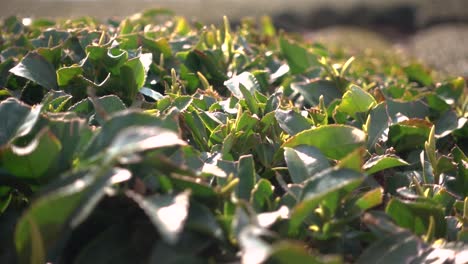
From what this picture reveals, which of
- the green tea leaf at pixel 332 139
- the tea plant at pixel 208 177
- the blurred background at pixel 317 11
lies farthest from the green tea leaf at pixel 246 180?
the blurred background at pixel 317 11

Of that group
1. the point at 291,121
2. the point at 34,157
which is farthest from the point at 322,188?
the point at 34,157

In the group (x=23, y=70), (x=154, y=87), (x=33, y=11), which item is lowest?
(x=33, y=11)

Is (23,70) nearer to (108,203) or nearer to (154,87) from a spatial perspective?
(154,87)

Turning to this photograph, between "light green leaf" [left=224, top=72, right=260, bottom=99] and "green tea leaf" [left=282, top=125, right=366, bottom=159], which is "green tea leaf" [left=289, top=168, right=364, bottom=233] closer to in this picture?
"green tea leaf" [left=282, top=125, right=366, bottom=159]

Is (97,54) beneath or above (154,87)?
above

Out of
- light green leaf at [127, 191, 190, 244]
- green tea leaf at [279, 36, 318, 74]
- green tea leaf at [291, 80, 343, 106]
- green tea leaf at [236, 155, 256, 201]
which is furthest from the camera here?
green tea leaf at [279, 36, 318, 74]

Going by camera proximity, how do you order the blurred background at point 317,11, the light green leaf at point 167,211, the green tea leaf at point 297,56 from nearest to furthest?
1. the light green leaf at point 167,211
2. the green tea leaf at point 297,56
3. the blurred background at point 317,11

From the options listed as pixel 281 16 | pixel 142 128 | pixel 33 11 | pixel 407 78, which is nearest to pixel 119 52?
pixel 142 128

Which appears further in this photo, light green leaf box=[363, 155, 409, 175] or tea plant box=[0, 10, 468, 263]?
light green leaf box=[363, 155, 409, 175]

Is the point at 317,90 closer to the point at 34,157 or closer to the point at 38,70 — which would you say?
the point at 38,70

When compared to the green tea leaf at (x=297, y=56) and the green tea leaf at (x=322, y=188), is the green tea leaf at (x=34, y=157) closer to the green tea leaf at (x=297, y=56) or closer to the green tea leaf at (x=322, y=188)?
the green tea leaf at (x=322, y=188)

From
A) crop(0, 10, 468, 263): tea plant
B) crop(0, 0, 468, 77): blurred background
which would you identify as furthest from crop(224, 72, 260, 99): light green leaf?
crop(0, 0, 468, 77): blurred background
